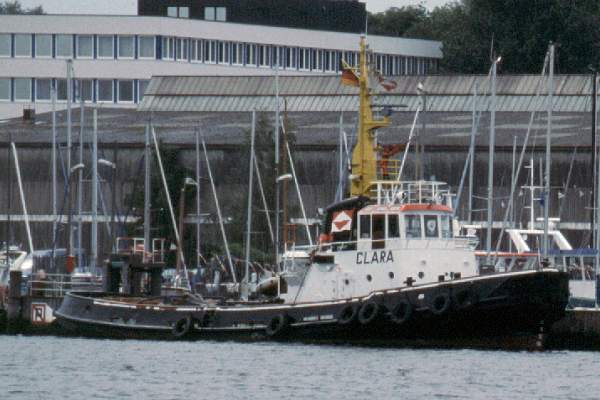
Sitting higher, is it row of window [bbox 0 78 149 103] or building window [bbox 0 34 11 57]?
building window [bbox 0 34 11 57]

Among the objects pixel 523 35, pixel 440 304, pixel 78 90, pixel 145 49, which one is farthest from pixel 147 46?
pixel 440 304

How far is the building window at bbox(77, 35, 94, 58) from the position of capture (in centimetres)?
14050

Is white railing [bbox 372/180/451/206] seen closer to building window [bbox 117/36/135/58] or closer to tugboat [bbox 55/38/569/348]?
tugboat [bbox 55/38/569/348]

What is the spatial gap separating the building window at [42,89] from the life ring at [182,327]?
7465cm

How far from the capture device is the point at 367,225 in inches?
2574

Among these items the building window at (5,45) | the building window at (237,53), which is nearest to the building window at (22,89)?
the building window at (5,45)

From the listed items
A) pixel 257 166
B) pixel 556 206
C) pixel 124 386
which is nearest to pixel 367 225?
pixel 124 386

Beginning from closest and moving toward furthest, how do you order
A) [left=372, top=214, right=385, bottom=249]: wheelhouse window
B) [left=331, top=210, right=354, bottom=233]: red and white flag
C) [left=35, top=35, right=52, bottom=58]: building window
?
[left=372, top=214, right=385, bottom=249]: wheelhouse window, [left=331, top=210, right=354, bottom=233]: red and white flag, [left=35, top=35, right=52, bottom=58]: building window

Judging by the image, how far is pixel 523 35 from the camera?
491 ft

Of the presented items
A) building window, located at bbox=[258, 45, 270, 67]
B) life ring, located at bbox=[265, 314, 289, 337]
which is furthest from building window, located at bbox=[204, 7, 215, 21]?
life ring, located at bbox=[265, 314, 289, 337]

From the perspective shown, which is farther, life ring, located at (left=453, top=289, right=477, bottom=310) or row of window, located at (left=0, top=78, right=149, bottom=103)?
row of window, located at (left=0, top=78, right=149, bottom=103)

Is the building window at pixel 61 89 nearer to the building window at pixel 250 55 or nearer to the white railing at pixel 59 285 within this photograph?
the building window at pixel 250 55

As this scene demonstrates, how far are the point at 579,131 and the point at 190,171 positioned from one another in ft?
58.0

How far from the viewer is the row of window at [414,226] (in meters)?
64.5
